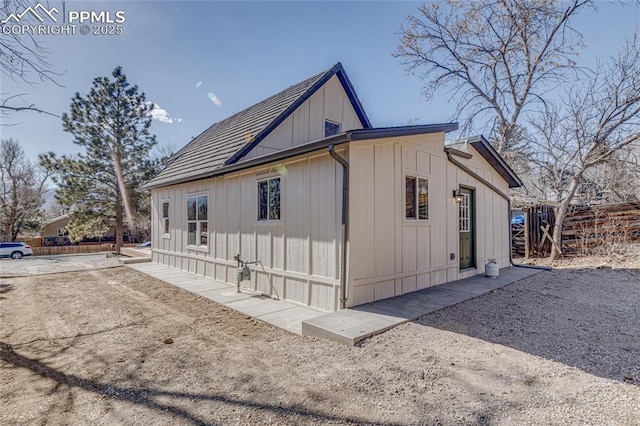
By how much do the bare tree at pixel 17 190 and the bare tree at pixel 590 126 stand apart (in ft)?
107

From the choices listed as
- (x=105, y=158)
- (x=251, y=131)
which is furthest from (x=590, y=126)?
(x=105, y=158)

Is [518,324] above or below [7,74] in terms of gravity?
below

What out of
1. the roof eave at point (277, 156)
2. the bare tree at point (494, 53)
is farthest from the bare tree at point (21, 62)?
the bare tree at point (494, 53)

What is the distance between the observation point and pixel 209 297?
6.52 metres

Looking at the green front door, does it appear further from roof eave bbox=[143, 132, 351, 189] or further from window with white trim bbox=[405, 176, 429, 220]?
roof eave bbox=[143, 132, 351, 189]

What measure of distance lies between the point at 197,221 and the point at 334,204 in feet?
18.3

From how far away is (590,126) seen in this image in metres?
11.0

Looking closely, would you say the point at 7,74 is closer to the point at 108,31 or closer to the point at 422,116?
the point at 108,31

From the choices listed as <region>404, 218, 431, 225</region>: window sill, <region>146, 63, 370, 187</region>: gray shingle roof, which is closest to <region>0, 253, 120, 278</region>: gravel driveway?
<region>146, 63, 370, 187</region>: gray shingle roof

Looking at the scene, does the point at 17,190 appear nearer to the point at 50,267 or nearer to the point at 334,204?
the point at 50,267

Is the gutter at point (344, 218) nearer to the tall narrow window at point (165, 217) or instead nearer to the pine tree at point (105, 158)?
the tall narrow window at point (165, 217)

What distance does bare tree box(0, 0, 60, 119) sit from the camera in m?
3.46

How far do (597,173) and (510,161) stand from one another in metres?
3.33

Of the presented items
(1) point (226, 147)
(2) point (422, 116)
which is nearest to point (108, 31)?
(1) point (226, 147)
